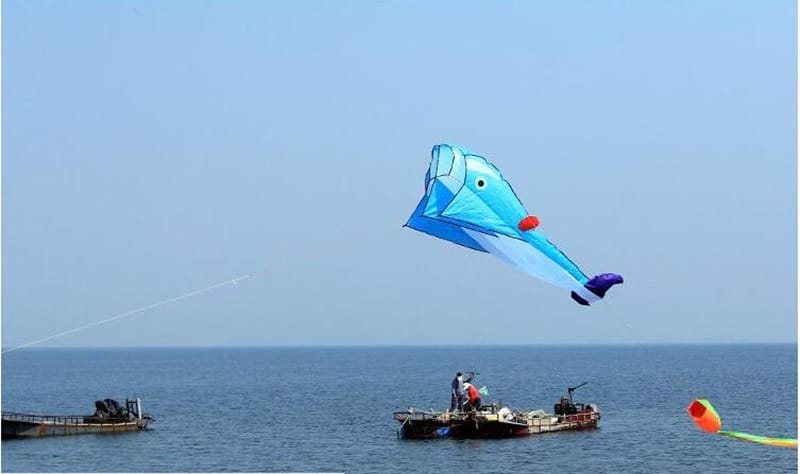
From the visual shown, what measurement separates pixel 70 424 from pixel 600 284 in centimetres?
3937

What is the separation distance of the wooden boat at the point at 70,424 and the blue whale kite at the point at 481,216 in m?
35.9

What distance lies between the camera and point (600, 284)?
21.1m

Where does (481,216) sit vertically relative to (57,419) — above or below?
above

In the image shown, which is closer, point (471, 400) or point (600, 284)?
point (600, 284)

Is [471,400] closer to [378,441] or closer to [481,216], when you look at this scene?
[378,441]

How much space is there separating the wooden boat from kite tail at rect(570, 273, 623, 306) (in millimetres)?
38202

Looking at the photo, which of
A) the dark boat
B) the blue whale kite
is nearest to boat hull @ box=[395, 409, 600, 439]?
the dark boat

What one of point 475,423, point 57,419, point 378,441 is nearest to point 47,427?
point 57,419

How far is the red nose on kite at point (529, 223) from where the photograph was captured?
22359 mm

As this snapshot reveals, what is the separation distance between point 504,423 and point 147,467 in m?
14.1

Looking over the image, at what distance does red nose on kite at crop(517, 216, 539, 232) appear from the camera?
2236 cm

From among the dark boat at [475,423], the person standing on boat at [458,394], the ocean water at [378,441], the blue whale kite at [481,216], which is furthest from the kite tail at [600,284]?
the dark boat at [475,423]

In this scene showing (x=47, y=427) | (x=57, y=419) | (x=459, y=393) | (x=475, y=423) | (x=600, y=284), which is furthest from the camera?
(x=57, y=419)

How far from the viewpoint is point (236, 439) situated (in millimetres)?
57406
